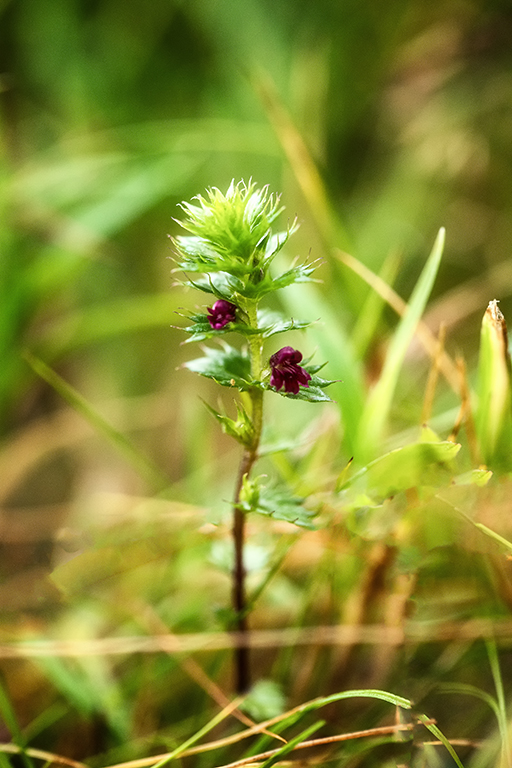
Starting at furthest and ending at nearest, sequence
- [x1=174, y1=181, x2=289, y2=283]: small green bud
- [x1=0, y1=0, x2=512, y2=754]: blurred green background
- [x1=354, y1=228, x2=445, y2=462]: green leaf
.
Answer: [x1=0, y1=0, x2=512, y2=754]: blurred green background, [x1=354, y1=228, x2=445, y2=462]: green leaf, [x1=174, y1=181, x2=289, y2=283]: small green bud

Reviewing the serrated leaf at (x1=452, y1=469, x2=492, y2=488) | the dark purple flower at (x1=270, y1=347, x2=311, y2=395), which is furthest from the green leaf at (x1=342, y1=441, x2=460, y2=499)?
the dark purple flower at (x1=270, y1=347, x2=311, y2=395)

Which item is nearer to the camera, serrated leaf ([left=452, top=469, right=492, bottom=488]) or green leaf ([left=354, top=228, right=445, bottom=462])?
serrated leaf ([left=452, top=469, right=492, bottom=488])

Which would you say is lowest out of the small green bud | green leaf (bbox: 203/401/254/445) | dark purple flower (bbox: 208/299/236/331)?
green leaf (bbox: 203/401/254/445)

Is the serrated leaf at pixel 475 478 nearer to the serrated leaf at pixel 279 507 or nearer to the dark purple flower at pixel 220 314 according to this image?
the serrated leaf at pixel 279 507

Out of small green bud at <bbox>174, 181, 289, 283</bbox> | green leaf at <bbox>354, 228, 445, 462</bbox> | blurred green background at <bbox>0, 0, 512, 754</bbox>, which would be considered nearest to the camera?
small green bud at <bbox>174, 181, 289, 283</bbox>

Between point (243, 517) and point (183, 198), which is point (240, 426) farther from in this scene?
point (183, 198)

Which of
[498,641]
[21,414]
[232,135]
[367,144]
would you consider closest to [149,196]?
[232,135]

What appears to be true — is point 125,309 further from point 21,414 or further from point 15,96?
point 15,96

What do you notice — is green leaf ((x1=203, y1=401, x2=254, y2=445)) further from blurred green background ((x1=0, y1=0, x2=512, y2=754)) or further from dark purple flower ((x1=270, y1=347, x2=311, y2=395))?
blurred green background ((x1=0, y1=0, x2=512, y2=754))
